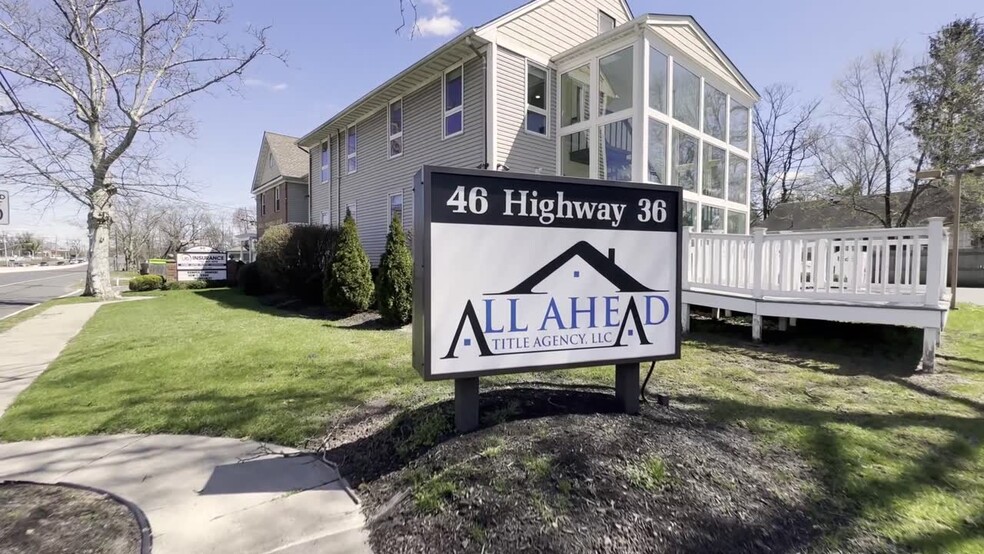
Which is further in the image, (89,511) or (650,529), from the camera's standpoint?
(89,511)

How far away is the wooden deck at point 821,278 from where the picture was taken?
16.9 ft

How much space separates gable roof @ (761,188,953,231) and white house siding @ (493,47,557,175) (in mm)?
18136

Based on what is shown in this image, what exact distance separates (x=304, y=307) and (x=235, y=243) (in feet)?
205

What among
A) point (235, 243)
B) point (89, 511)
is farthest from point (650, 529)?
point (235, 243)

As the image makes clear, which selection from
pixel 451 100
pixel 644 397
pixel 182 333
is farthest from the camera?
pixel 451 100

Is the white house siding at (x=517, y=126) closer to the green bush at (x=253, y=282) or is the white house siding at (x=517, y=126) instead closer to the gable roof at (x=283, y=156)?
the green bush at (x=253, y=282)

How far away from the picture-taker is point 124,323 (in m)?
9.27

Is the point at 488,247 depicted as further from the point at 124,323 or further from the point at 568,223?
the point at 124,323

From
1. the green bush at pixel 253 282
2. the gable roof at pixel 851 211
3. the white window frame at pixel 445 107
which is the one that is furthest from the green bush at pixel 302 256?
the gable roof at pixel 851 211

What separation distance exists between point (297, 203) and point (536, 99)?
54.0 feet

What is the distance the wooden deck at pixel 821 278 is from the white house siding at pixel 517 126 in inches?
174

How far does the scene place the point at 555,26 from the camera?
11.3m

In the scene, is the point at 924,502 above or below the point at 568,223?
below

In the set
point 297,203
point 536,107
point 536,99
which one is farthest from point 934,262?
point 297,203
